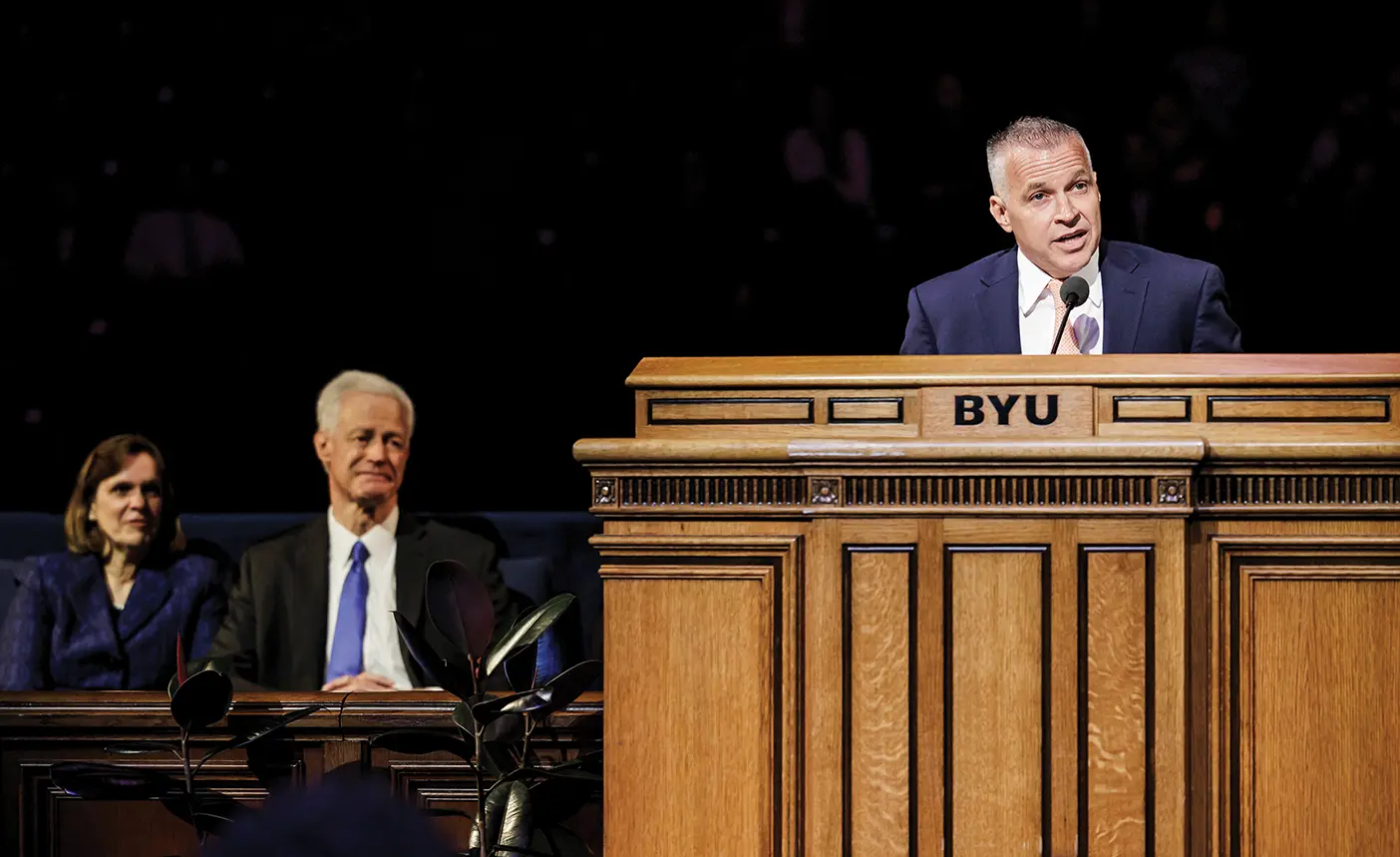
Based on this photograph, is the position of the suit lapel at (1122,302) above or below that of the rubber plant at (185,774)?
above

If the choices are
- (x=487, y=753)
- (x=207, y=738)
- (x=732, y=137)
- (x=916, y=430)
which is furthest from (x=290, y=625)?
(x=916, y=430)

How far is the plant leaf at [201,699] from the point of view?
7.03ft

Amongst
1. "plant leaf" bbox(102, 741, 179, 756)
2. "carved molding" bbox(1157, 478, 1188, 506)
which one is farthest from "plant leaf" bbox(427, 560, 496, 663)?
"carved molding" bbox(1157, 478, 1188, 506)

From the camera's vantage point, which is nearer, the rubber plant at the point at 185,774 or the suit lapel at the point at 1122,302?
the rubber plant at the point at 185,774

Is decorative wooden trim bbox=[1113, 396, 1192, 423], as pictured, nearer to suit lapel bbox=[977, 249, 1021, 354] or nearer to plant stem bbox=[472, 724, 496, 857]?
suit lapel bbox=[977, 249, 1021, 354]

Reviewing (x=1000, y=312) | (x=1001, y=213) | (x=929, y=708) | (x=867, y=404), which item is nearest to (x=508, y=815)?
(x=929, y=708)

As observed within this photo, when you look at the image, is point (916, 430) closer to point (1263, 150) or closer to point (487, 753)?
point (487, 753)

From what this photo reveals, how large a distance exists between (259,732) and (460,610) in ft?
1.29

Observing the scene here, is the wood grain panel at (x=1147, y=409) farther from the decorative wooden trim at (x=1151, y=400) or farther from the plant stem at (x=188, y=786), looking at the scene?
the plant stem at (x=188, y=786)

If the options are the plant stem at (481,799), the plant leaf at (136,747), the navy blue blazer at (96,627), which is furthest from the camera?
the navy blue blazer at (96,627)

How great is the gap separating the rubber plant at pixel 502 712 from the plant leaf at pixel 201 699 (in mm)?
221

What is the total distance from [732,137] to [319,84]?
37.8 inches

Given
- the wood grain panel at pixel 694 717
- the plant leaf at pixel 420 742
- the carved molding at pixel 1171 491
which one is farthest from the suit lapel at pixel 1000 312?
the plant leaf at pixel 420 742

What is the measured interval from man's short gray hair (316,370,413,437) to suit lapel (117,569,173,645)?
0.44 meters
